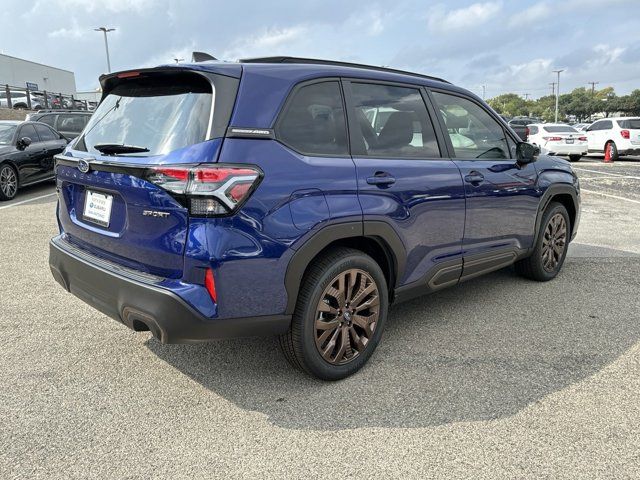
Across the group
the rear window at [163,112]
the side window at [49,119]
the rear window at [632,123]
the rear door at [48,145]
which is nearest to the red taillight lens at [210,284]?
the rear window at [163,112]

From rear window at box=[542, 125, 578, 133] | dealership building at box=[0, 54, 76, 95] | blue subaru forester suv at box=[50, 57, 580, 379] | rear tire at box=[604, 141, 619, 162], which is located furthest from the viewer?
dealership building at box=[0, 54, 76, 95]

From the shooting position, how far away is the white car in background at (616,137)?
18.1 m

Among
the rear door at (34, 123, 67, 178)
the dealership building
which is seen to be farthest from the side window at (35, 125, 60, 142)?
the dealership building

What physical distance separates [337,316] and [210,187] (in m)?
1.09

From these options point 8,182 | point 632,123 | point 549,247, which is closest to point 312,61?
point 549,247

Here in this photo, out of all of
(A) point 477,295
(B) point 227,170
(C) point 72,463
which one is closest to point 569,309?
(A) point 477,295

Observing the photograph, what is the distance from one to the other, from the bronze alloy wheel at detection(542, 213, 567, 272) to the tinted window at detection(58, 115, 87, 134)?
40.7 ft

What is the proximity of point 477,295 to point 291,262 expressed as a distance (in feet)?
8.23

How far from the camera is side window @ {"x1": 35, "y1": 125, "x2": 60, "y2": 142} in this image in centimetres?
1075

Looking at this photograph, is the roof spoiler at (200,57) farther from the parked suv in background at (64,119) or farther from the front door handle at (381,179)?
the parked suv in background at (64,119)

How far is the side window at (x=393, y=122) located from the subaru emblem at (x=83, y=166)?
1.52m

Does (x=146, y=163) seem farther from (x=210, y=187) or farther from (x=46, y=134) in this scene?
(x=46, y=134)

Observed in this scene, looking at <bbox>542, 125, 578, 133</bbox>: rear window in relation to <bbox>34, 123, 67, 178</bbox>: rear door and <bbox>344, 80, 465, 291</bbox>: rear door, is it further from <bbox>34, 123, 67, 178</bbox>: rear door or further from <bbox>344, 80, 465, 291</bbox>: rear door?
<bbox>344, 80, 465, 291</bbox>: rear door

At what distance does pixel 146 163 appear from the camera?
2.52 meters
